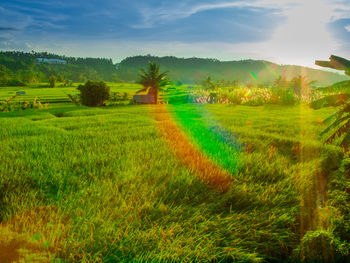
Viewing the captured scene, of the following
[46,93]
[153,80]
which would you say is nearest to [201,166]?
[153,80]

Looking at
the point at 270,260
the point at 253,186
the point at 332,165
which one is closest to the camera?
the point at 270,260

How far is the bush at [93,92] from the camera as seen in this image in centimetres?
1908

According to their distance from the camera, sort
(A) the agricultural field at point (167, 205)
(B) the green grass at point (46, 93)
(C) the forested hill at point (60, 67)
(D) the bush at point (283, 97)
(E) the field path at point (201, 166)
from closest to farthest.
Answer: (A) the agricultural field at point (167, 205) < (E) the field path at point (201, 166) < (D) the bush at point (283, 97) < (B) the green grass at point (46, 93) < (C) the forested hill at point (60, 67)

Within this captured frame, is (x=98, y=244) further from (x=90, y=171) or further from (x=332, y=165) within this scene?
(x=332, y=165)

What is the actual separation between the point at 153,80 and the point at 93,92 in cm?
930

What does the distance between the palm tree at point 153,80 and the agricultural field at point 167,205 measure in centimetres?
2369

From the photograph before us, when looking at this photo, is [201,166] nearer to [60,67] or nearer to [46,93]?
[46,93]

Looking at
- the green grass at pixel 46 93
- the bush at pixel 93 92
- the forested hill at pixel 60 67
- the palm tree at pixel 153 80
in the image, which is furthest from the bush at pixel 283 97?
the forested hill at pixel 60 67

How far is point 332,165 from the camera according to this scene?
3455 mm

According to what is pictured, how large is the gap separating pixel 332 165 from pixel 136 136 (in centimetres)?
371

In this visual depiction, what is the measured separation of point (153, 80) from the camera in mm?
26516

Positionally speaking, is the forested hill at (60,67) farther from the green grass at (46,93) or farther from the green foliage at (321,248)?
the green foliage at (321,248)

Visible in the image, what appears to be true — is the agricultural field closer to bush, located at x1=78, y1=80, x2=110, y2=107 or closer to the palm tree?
bush, located at x1=78, y1=80, x2=110, y2=107

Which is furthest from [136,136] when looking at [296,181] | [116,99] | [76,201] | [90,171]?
[116,99]
